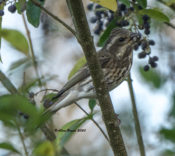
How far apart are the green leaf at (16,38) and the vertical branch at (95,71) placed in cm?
57

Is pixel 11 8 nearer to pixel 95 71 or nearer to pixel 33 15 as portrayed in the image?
pixel 33 15

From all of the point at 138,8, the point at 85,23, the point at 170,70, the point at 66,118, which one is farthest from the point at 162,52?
the point at 85,23

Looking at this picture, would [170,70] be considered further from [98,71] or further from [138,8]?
[98,71]

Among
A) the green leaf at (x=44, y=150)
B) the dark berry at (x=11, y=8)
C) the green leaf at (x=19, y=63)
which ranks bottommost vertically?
the green leaf at (x=44, y=150)

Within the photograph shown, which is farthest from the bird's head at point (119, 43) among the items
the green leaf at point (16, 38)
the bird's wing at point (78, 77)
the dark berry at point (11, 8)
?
the dark berry at point (11, 8)

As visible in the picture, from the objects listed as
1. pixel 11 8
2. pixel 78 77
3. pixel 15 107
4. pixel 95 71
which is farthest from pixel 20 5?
pixel 15 107

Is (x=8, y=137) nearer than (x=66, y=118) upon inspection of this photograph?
Yes

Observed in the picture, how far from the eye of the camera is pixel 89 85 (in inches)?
167

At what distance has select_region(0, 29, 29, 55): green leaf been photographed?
3.00m

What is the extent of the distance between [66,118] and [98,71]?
4.80 metres

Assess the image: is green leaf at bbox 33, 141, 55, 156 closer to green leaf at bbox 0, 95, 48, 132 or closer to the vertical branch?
green leaf at bbox 0, 95, 48, 132

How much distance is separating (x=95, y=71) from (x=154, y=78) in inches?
84.0

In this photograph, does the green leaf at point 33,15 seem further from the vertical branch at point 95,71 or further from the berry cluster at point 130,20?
the berry cluster at point 130,20

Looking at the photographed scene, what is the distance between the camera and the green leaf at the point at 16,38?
3.00 metres
